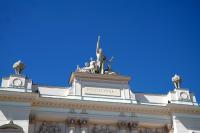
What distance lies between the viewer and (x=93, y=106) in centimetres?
2500

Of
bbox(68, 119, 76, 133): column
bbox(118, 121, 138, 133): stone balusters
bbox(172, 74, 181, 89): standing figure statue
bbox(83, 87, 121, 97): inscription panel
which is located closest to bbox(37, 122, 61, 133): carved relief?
bbox(68, 119, 76, 133): column

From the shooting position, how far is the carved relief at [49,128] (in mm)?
24094

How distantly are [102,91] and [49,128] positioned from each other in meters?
4.37

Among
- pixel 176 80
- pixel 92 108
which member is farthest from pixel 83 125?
pixel 176 80

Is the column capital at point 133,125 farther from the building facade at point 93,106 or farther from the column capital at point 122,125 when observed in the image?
the column capital at point 122,125

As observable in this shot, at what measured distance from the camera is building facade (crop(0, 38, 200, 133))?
23.7m

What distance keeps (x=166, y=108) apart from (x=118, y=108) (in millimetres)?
3350

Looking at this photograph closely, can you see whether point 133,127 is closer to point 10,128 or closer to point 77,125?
point 77,125

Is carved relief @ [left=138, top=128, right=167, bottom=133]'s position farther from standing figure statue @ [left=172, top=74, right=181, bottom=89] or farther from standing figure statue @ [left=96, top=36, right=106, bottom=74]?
standing figure statue @ [left=96, top=36, right=106, bottom=74]

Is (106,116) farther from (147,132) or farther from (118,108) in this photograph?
(147,132)

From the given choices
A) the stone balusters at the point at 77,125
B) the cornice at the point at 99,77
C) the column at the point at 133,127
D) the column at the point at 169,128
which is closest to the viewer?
the stone balusters at the point at 77,125

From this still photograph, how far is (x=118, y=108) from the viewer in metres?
25.3

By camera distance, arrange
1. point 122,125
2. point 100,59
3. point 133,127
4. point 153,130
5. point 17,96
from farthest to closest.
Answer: point 100,59 < point 153,130 < point 133,127 < point 122,125 < point 17,96

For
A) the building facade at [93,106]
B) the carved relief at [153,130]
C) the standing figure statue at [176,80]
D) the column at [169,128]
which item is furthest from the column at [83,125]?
the standing figure statue at [176,80]
